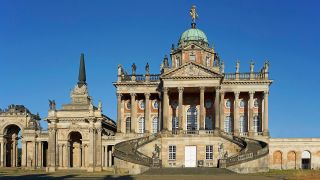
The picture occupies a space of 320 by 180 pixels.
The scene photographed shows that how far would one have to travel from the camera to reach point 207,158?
233 feet

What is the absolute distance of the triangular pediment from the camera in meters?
74.1

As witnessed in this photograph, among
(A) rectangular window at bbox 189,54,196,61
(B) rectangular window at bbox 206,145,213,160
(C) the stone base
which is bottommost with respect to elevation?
(C) the stone base

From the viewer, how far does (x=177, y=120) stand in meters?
79.5

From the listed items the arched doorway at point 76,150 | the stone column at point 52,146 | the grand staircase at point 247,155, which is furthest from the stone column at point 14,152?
the grand staircase at point 247,155

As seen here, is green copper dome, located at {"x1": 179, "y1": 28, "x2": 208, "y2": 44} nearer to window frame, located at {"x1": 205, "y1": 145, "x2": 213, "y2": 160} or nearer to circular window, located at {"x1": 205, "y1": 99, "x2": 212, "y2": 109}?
circular window, located at {"x1": 205, "y1": 99, "x2": 212, "y2": 109}

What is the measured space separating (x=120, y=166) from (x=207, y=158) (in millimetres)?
14546

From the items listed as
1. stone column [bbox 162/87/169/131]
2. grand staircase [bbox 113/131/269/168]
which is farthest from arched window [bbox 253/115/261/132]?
stone column [bbox 162/87/169/131]

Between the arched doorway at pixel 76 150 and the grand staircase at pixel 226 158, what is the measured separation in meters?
15.8

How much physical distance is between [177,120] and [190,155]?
9.55 metres

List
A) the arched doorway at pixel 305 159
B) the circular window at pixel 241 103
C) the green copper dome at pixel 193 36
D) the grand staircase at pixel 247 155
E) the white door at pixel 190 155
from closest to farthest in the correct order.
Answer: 1. the grand staircase at pixel 247 155
2. the white door at pixel 190 155
3. the arched doorway at pixel 305 159
4. the circular window at pixel 241 103
5. the green copper dome at pixel 193 36

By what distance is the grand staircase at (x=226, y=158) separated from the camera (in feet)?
191

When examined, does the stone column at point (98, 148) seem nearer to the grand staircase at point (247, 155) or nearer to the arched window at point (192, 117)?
the arched window at point (192, 117)

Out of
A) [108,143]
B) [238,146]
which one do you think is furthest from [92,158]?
[238,146]

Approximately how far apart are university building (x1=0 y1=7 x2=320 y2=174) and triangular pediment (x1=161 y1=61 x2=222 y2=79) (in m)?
0.14
